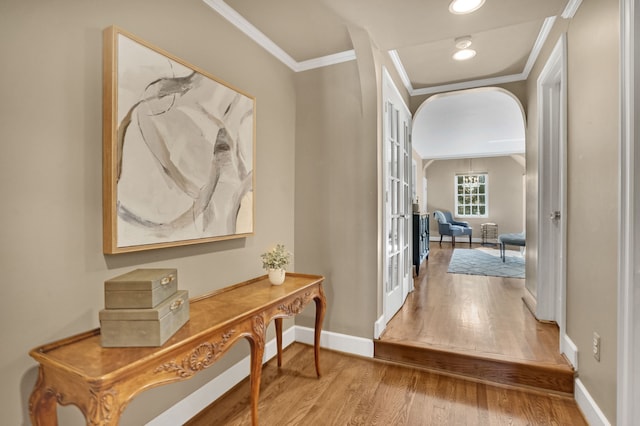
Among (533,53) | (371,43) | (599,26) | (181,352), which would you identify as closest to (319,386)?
(181,352)

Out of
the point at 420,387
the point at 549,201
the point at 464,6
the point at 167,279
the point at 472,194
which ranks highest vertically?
the point at 464,6

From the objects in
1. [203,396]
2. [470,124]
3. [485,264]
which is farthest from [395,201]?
[485,264]

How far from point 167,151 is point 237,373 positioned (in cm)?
150

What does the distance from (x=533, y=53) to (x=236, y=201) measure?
2.97m

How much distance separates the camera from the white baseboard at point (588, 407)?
61.1 inches

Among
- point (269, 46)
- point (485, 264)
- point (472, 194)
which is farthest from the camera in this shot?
point (472, 194)

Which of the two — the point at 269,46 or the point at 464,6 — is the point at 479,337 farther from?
the point at 269,46

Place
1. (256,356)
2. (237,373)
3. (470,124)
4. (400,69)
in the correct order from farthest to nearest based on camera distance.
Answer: (470,124)
(400,69)
(237,373)
(256,356)

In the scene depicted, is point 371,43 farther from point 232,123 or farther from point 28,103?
point 28,103

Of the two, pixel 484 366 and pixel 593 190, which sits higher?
pixel 593 190

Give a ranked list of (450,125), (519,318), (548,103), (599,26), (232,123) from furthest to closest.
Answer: (450,125) < (519,318) < (548,103) < (232,123) < (599,26)

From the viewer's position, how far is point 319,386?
2072 mm

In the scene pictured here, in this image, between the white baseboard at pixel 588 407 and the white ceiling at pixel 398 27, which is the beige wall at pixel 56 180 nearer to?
the white ceiling at pixel 398 27

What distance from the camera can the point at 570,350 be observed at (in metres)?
2.01
